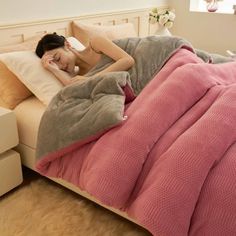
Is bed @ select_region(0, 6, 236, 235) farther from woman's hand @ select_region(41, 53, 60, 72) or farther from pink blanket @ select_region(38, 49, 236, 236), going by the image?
woman's hand @ select_region(41, 53, 60, 72)

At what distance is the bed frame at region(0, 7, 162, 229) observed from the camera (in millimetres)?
1747

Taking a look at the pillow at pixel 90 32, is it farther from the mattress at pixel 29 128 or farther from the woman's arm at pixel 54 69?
the mattress at pixel 29 128

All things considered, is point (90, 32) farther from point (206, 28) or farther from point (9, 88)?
point (206, 28)

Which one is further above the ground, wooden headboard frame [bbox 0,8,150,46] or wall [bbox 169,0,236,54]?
wooden headboard frame [bbox 0,8,150,46]

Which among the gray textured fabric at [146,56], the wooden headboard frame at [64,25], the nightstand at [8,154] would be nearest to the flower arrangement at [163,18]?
the wooden headboard frame at [64,25]

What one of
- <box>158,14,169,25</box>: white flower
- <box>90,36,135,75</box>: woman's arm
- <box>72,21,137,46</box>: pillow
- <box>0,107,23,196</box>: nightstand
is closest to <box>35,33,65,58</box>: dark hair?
<box>90,36,135,75</box>: woman's arm

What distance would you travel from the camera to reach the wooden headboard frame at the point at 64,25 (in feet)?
6.73

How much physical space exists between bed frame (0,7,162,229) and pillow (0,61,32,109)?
0.83 feet

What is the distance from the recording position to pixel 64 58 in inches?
72.7

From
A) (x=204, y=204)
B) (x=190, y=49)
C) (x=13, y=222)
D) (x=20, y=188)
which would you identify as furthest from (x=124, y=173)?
(x=190, y=49)

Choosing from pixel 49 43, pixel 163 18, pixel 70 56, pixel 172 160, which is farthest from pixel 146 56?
pixel 163 18

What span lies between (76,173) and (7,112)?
20.4 inches

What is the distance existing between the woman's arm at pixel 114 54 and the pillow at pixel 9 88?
49cm

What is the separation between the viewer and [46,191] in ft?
5.76
